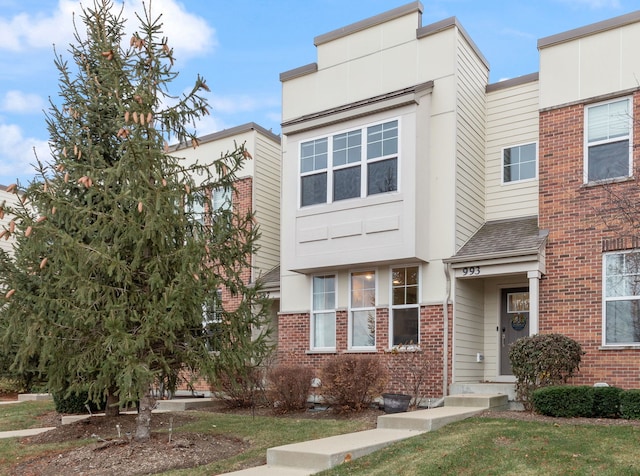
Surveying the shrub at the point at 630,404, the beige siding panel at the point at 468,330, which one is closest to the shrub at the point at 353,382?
the beige siding panel at the point at 468,330

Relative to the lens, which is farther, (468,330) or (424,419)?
(468,330)

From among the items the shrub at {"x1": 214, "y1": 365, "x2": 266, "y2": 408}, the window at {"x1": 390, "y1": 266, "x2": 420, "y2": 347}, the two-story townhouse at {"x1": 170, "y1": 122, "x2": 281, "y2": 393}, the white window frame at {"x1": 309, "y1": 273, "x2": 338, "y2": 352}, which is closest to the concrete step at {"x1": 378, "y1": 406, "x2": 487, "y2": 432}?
the window at {"x1": 390, "y1": 266, "x2": 420, "y2": 347}

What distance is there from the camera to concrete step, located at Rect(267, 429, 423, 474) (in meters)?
8.06

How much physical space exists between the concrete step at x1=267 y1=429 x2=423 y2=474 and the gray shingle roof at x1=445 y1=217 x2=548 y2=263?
4779mm

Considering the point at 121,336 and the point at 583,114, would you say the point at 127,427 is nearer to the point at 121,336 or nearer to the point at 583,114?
the point at 121,336

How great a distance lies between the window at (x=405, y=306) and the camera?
13945 millimetres

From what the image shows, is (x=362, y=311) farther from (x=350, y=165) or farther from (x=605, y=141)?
(x=605, y=141)

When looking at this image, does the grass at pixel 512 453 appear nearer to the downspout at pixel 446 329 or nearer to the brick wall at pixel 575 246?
the brick wall at pixel 575 246

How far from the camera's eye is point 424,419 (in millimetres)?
9805

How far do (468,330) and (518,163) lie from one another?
12.4 ft

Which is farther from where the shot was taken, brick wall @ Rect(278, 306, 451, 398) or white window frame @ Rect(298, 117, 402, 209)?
white window frame @ Rect(298, 117, 402, 209)

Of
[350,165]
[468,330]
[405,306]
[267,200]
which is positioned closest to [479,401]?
[468,330]

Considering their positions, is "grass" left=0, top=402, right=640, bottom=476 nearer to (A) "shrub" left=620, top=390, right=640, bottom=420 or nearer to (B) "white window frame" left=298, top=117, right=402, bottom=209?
(A) "shrub" left=620, top=390, right=640, bottom=420

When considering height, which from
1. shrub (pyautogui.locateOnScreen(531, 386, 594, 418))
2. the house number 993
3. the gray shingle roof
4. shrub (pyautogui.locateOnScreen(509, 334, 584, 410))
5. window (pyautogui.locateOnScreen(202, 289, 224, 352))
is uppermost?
the gray shingle roof
